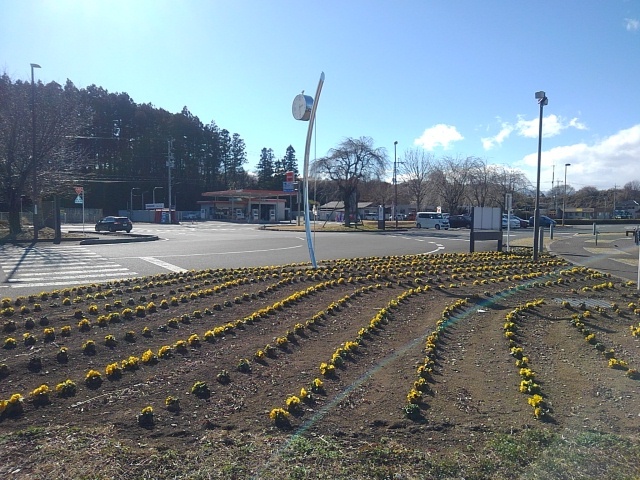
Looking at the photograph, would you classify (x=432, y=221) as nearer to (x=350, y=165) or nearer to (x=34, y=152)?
(x=350, y=165)

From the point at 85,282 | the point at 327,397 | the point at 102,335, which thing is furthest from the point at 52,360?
the point at 85,282

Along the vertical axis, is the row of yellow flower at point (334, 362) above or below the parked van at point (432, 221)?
below

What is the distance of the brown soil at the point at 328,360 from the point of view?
13.4 feet

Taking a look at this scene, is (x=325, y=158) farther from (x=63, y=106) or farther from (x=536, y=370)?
(x=536, y=370)

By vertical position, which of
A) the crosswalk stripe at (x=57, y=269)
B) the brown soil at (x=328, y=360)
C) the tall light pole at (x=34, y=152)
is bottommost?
the crosswalk stripe at (x=57, y=269)

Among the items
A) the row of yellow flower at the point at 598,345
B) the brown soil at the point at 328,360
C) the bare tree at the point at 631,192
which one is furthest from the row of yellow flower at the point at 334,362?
the bare tree at the point at 631,192

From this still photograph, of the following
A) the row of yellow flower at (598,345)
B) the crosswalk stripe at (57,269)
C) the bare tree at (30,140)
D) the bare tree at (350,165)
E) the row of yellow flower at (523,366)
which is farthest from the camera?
the bare tree at (350,165)

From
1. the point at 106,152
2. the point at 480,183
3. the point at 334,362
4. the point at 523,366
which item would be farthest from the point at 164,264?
the point at 106,152

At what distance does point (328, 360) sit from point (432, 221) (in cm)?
4563

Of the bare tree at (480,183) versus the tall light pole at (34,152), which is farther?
the bare tree at (480,183)

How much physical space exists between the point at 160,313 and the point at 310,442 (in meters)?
4.91

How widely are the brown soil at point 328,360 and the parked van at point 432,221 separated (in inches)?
1549

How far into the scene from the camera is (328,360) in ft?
18.8

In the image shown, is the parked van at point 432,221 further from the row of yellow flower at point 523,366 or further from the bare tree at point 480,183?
the row of yellow flower at point 523,366
